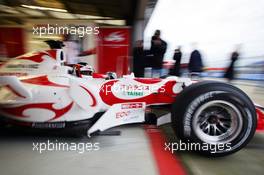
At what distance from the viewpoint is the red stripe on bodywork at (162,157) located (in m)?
2.66

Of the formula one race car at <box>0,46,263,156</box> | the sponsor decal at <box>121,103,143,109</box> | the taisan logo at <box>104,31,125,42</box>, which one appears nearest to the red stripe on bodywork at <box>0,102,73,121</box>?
the formula one race car at <box>0,46,263,156</box>

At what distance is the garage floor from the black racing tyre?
5.0 inches

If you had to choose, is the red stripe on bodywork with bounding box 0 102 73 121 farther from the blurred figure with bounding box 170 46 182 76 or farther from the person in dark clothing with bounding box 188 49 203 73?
the person in dark clothing with bounding box 188 49 203 73

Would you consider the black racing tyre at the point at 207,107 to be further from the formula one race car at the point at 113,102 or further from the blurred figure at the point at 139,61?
the blurred figure at the point at 139,61

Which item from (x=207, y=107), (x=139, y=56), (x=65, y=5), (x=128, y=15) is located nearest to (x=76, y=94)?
(x=207, y=107)

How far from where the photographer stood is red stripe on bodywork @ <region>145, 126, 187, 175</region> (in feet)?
8.72

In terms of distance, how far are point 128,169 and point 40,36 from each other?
787 centimetres

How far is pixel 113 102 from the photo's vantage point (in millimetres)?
3688

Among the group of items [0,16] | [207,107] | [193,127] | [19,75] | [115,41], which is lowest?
[193,127]

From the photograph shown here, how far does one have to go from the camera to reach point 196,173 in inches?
103

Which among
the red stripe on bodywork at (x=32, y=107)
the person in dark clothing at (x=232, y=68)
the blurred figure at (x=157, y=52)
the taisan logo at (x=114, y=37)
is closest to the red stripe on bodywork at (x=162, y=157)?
the red stripe on bodywork at (x=32, y=107)

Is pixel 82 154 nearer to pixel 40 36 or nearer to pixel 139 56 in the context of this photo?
pixel 139 56

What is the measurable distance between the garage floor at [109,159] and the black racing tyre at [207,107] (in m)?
0.13

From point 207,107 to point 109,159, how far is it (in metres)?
1.13
